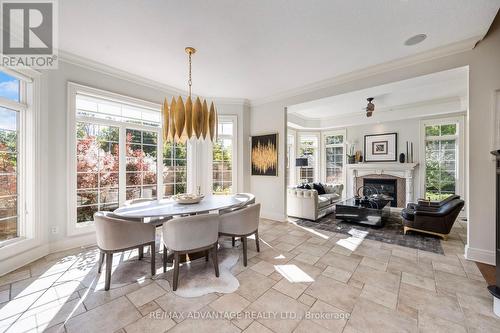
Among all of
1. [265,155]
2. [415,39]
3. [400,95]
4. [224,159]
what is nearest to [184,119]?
[224,159]

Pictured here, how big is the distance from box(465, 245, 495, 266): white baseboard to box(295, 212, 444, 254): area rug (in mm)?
287

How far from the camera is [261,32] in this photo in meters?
2.56

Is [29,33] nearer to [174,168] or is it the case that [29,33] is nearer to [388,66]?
[174,168]

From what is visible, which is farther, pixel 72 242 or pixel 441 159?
pixel 441 159

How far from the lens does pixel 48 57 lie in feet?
9.73

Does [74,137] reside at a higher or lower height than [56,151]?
higher

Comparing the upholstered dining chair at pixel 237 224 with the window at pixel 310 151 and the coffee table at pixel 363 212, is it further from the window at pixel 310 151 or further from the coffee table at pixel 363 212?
the window at pixel 310 151

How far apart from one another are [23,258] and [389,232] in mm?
5691

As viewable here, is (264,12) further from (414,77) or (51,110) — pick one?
(51,110)

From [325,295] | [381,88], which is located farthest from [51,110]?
[381,88]

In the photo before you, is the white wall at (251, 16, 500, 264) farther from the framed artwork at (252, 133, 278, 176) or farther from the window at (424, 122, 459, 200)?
the window at (424, 122, 459, 200)

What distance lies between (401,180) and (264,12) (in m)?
5.97

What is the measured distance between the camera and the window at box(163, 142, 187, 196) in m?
4.48

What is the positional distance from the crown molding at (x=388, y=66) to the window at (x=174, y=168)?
2501mm
